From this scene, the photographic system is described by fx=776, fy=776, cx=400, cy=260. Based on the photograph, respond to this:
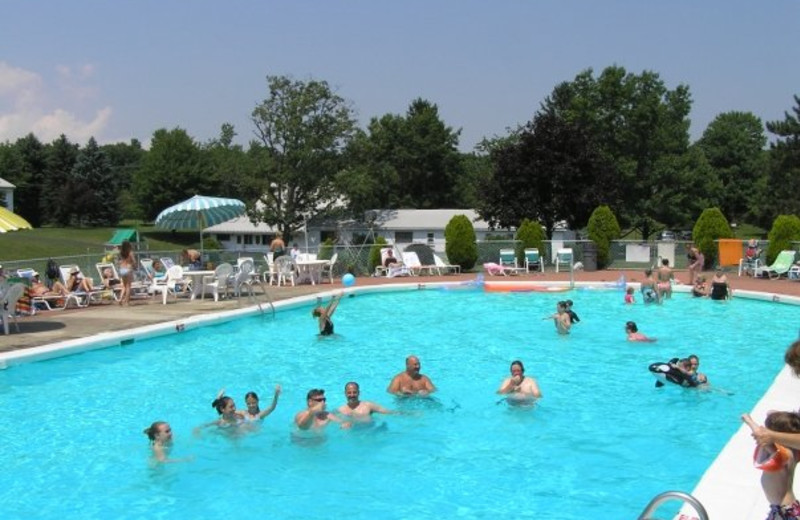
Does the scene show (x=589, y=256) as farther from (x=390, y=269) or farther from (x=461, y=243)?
(x=390, y=269)

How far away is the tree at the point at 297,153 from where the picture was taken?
49875 mm

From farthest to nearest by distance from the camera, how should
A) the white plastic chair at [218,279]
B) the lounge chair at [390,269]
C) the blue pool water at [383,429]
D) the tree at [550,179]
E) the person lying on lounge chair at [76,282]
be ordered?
1. the tree at [550,179]
2. the lounge chair at [390,269]
3. the white plastic chair at [218,279]
4. the person lying on lounge chair at [76,282]
5. the blue pool water at [383,429]

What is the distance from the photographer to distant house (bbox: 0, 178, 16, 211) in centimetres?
6070

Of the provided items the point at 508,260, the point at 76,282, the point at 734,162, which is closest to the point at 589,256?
the point at 508,260

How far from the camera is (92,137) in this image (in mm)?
68812

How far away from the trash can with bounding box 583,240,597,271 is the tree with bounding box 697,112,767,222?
42.7 m

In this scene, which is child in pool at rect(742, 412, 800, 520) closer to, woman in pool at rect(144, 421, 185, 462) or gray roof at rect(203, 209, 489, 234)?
woman in pool at rect(144, 421, 185, 462)

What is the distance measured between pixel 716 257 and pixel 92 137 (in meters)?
57.7

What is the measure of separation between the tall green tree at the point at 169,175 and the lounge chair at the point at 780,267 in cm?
5680

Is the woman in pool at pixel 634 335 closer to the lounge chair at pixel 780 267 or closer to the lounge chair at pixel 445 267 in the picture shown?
the lounge chair at pixel 780 267

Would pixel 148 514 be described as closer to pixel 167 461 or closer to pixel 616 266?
pixel 167 461

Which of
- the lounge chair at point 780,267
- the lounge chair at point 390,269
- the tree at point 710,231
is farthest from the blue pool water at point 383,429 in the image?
the tree at point 710,231

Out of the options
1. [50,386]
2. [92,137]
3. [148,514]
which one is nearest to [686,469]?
[148,514]

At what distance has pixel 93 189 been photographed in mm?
65938
